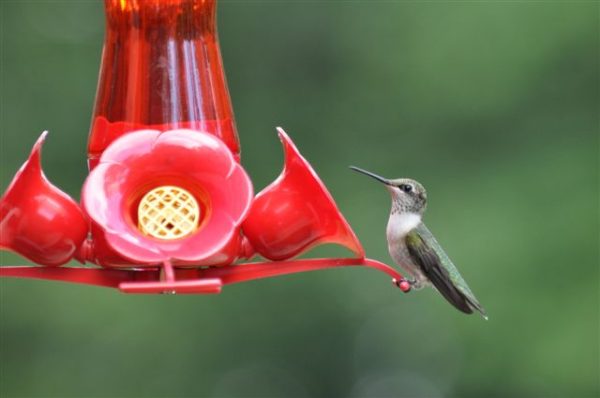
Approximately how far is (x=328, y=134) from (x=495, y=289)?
5.74 ft

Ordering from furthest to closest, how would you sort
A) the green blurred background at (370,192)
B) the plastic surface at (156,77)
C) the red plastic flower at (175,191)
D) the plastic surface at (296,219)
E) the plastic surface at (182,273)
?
the green blurred background at (370,192) → the plastic surface at (156,77) → the plastic surface at (296,219) → the plastic surface at (182,273) → the red plastic flower at (175,191)

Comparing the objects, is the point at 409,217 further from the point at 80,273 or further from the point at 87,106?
the point at 87,106

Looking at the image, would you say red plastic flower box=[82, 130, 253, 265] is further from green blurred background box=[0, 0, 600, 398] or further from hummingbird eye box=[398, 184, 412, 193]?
green blurred background box=[0, 0, 600, 398]

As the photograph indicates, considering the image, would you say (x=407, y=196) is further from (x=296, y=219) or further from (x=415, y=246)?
(x=296, y=219)

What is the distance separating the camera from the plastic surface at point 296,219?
3867 millimetres

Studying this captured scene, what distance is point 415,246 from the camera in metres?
5.46

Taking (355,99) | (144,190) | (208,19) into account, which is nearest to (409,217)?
(208,19)

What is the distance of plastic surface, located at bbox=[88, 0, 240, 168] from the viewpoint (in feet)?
13.2

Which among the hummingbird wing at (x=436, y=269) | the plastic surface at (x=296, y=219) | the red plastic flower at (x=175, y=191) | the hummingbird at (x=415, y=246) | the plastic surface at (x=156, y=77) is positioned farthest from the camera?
the hummingbird at (x=415, y=246)

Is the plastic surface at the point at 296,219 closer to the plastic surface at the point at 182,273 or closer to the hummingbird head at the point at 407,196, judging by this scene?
the plastic surface at the point at 182,273

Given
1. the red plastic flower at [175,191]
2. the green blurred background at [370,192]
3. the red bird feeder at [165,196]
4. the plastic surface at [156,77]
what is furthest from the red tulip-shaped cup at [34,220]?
the green blurred background at [370,192]

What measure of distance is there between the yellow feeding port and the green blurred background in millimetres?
4958

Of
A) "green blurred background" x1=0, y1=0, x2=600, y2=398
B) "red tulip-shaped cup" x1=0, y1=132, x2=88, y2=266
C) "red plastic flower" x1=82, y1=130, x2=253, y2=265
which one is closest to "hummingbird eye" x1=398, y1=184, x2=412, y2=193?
"red plastic flower" x1=82, y1=130, x2=253, y2=265

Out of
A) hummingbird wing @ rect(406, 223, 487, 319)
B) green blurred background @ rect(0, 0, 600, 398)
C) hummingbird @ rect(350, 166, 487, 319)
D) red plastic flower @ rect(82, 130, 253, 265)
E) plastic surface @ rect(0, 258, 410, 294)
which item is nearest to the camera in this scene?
red plastic flower @ rect(82, 130, 253, 265)
